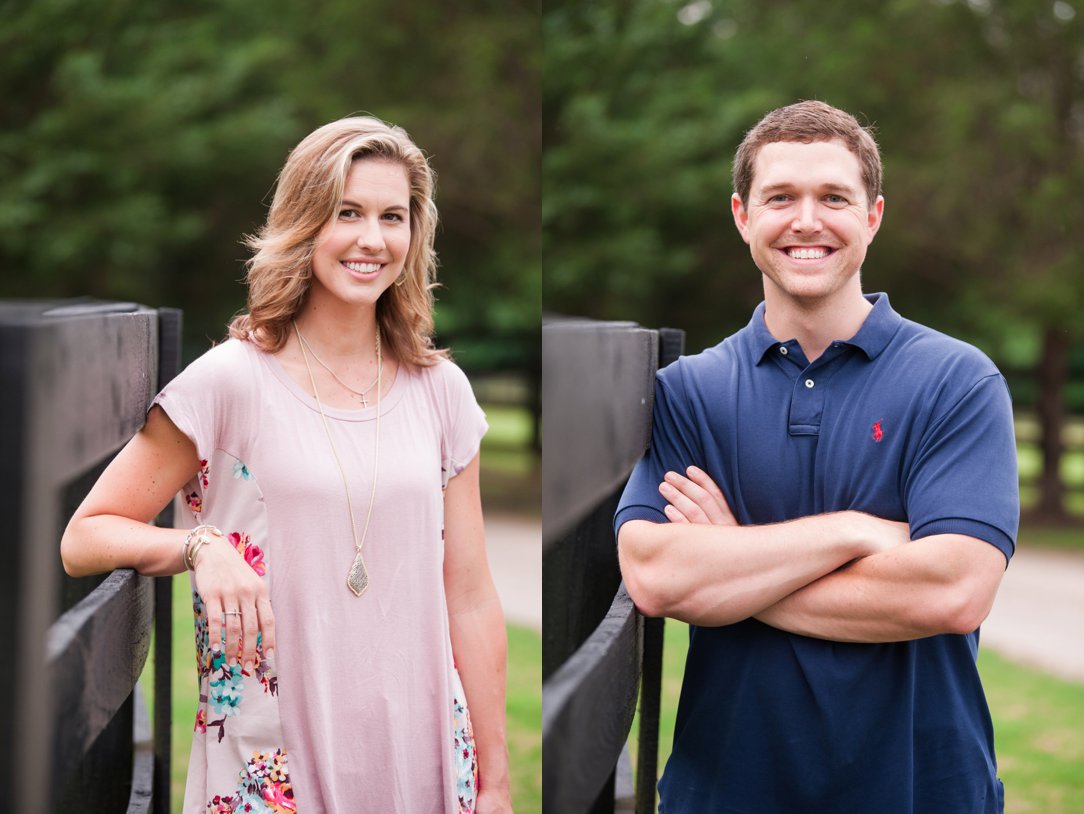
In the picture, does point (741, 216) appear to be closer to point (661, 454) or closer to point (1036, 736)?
point (661, 454)

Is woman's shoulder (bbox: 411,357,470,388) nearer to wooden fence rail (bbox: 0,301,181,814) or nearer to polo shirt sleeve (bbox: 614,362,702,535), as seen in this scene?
polo shirt sleeve (bbox: 614,362,702,535)

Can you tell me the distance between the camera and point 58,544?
188 centimetres

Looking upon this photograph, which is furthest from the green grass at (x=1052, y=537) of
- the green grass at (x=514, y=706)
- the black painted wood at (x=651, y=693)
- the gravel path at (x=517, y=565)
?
the black painted wood at (x=651, y=693)

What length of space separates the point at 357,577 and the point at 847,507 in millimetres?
687

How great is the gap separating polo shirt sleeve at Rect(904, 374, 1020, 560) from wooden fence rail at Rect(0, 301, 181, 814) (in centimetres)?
104

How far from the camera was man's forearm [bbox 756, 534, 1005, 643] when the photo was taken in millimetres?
1647

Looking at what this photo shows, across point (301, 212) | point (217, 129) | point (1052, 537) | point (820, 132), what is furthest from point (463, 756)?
point (217, 129)

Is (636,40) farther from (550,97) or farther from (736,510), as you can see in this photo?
(736,510)

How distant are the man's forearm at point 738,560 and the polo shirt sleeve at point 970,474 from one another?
0.21ft

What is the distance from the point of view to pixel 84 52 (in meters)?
11.5

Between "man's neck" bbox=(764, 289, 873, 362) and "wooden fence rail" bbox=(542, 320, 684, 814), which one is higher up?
"man's neck" bbox=(764, 289, 873, 362)

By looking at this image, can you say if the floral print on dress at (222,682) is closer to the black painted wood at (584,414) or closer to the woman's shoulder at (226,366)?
the woman's shoulder at (226,366)

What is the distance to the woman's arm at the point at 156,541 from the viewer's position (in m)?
1.55

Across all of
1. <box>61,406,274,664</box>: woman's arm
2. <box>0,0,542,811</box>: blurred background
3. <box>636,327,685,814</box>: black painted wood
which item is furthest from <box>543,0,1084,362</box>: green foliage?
<box>61,406,274,664</box>: woman's arm
